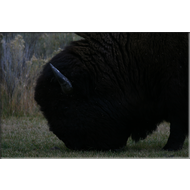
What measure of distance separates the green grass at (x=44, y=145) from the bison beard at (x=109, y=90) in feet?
1.01

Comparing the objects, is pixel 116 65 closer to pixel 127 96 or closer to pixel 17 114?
pixel 127 96

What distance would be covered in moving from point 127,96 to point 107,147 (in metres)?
0.98

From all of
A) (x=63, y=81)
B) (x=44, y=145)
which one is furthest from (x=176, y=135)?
(x=44, y=145)

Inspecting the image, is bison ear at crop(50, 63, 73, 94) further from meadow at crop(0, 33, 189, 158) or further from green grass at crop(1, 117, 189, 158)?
meadow at crop(0, 33, 189, 158)

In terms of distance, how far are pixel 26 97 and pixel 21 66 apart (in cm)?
91

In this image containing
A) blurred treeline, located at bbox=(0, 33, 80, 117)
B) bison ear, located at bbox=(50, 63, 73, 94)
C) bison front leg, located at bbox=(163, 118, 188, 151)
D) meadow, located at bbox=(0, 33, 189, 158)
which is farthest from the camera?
blurred treeline, located at bbox=(0, 33, 80, 117)

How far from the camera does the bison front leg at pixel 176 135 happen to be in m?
5.42

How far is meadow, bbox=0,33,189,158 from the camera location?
639 centimetres

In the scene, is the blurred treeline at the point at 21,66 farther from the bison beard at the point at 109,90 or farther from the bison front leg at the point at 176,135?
the bison front leg at the point at 176,135

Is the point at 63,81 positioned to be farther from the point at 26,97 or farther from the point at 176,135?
the point at 26,97

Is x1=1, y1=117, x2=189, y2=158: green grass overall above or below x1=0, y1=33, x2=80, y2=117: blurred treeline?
below

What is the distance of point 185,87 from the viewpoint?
5105 mm

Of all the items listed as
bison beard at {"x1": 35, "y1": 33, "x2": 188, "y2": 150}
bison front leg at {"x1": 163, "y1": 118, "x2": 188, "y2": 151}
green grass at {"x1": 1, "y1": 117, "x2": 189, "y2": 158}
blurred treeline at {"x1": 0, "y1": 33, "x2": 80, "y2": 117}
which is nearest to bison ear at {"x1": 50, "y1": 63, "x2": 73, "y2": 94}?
bison beard at {"x1": 35, "y1": 33, "x2": 188, "y2": 150}

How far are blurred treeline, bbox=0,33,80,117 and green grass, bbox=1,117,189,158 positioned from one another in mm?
432
